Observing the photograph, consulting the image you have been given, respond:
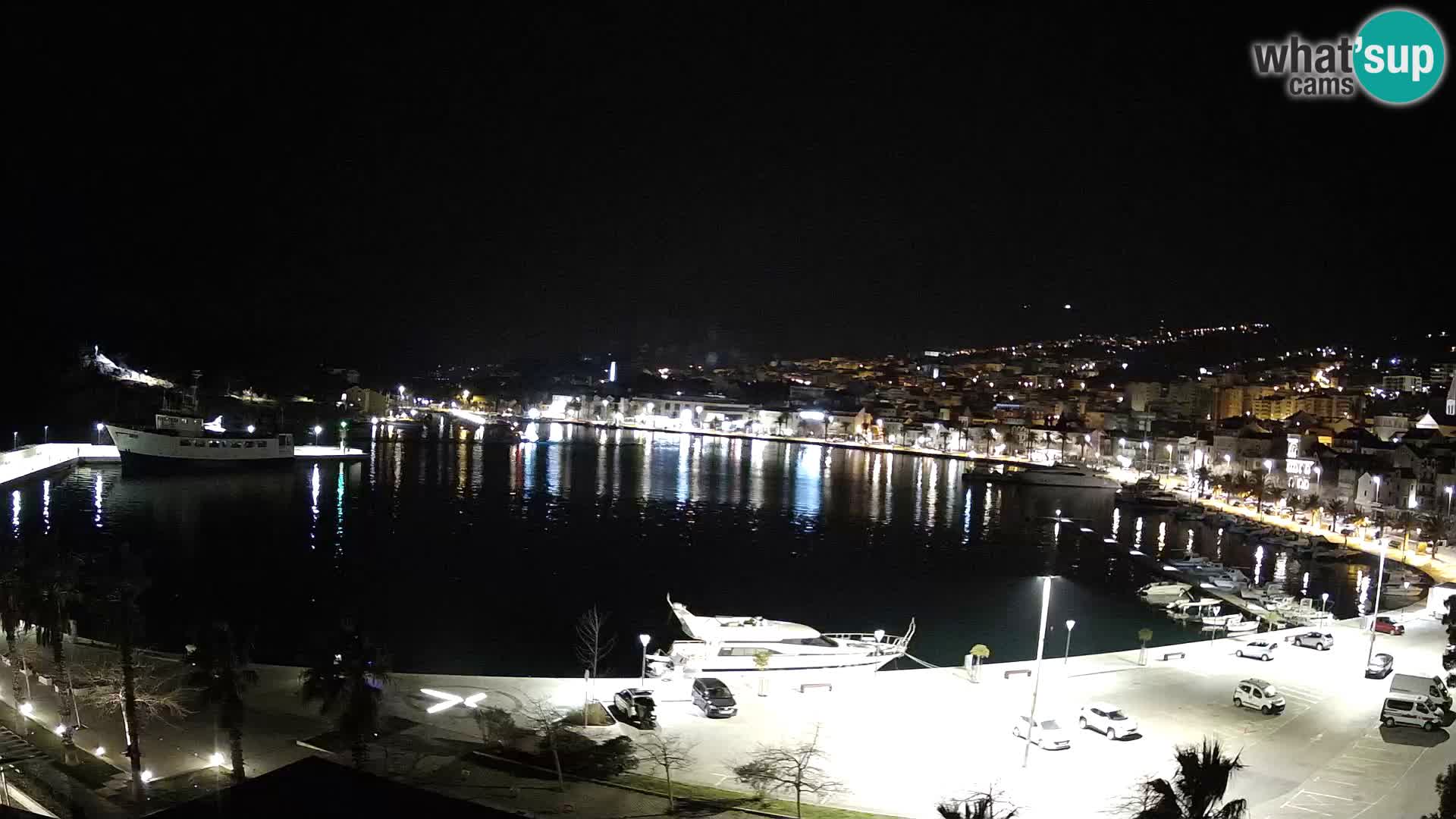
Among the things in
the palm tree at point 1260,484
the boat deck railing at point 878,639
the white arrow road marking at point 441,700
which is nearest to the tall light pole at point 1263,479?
the palm tree at point 1260,484

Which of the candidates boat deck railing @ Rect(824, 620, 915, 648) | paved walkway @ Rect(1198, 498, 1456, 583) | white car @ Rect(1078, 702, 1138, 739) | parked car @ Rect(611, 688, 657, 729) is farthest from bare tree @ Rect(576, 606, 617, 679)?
paved walkway @ Rect(1198, 498, 1456, 583)

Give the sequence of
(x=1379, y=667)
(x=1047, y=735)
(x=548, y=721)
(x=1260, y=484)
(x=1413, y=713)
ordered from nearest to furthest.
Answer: (x=1047, y=735), (x=548, y=721), (x=1413, y=713), (x=1379, y=667), (x=1260, y=484)

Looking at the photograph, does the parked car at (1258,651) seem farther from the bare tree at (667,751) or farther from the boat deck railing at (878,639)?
the bare tree at (667,751)

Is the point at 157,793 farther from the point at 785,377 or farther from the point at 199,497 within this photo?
the point at 785,377

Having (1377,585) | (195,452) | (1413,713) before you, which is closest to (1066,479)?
(1377,585)

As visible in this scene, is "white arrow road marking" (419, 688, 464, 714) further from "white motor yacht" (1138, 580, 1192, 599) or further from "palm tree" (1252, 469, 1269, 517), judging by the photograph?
"palm tree" (1252, 469, 1269, 517)

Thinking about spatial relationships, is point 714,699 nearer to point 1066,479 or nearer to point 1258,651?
point 1258,651

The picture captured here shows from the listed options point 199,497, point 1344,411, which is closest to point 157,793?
point 199,497
